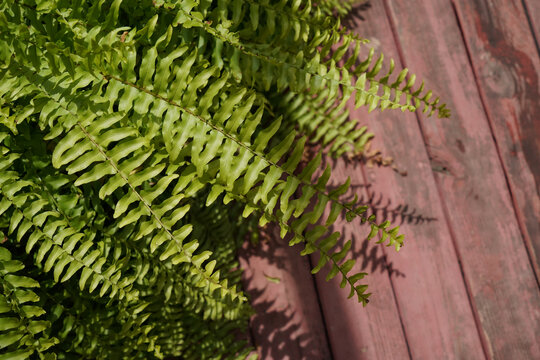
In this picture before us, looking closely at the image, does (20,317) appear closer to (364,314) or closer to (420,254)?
(364,314)

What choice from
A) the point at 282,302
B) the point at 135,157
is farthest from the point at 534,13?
the point at 135,157

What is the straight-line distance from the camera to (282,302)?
7.73ft

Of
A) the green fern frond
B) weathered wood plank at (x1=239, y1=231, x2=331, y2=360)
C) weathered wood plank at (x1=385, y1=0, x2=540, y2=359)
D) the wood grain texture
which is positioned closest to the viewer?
the green fern frond

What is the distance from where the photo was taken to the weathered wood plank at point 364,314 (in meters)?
2.34

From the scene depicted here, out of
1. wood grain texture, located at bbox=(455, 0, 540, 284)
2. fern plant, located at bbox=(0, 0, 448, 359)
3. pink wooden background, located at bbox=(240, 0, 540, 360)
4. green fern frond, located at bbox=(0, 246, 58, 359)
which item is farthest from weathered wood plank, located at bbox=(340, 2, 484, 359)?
green fern frond, located at bbox=(0, 246, 58, 359)

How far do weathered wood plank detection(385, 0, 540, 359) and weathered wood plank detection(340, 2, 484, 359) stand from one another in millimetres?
63

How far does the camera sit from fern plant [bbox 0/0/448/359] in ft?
4.67

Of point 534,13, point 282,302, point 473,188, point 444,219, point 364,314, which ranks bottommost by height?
point 364,314

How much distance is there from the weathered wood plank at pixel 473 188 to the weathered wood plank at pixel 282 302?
2.56 feet

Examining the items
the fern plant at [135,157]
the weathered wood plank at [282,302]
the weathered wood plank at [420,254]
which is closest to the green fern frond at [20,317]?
the fern plant at [135,157]

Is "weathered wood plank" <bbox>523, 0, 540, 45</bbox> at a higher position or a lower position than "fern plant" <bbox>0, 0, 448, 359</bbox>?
higher

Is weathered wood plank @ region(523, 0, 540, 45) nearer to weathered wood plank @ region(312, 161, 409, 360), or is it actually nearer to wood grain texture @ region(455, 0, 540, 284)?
wood grain texture @ region(455, 0, 540, 284)

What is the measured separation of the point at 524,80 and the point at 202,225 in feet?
6.02

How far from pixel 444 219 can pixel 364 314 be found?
0.61 metres
